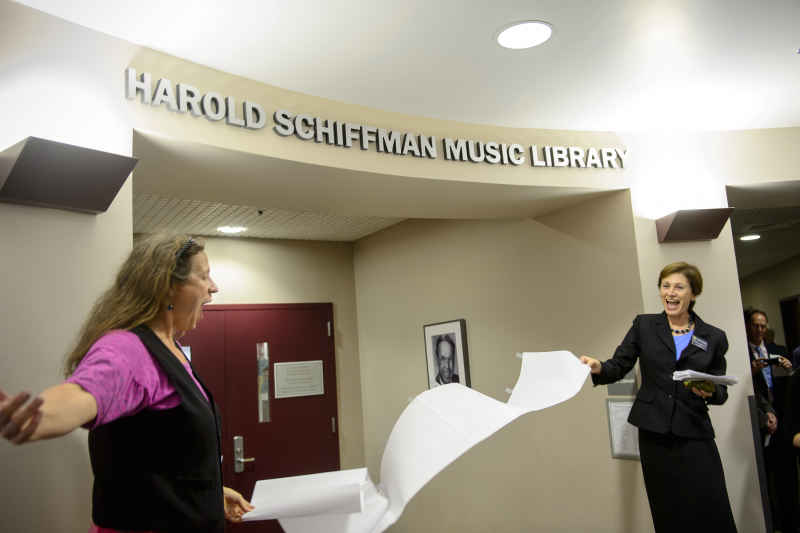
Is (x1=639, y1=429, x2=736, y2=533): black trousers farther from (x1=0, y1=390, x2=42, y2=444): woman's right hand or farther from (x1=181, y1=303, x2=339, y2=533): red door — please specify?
(x1=181, y1=303, x2=339, y2=533): red door

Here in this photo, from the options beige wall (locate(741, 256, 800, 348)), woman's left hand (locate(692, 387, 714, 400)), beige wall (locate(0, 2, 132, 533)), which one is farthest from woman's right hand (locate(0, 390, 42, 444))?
beige wall (locate(741, 256, 800, 348))

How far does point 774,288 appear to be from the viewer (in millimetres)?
8328

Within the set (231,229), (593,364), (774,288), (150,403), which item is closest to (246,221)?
(231,229)

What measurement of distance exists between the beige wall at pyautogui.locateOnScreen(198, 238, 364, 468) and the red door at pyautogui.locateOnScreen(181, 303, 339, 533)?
88 mm

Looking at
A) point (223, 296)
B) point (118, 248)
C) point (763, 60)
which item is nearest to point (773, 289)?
point (763, 60)

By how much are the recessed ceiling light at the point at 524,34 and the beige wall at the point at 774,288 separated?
6637 mm

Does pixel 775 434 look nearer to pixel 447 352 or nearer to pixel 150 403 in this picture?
pixel 447 352

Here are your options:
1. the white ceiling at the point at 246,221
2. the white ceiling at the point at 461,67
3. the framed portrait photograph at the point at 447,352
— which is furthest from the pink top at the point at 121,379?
the framed portrait photograph at the point at 447,352

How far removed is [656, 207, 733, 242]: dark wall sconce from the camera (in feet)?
12.0

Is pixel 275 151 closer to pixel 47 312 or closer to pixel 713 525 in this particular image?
pixel 47 312

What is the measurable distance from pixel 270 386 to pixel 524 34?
3.74 meters

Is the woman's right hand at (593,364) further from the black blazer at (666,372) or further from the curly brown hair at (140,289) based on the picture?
the curly brown hair at (140,289)

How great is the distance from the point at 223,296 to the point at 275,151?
2663mm

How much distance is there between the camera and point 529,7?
2463 mm
